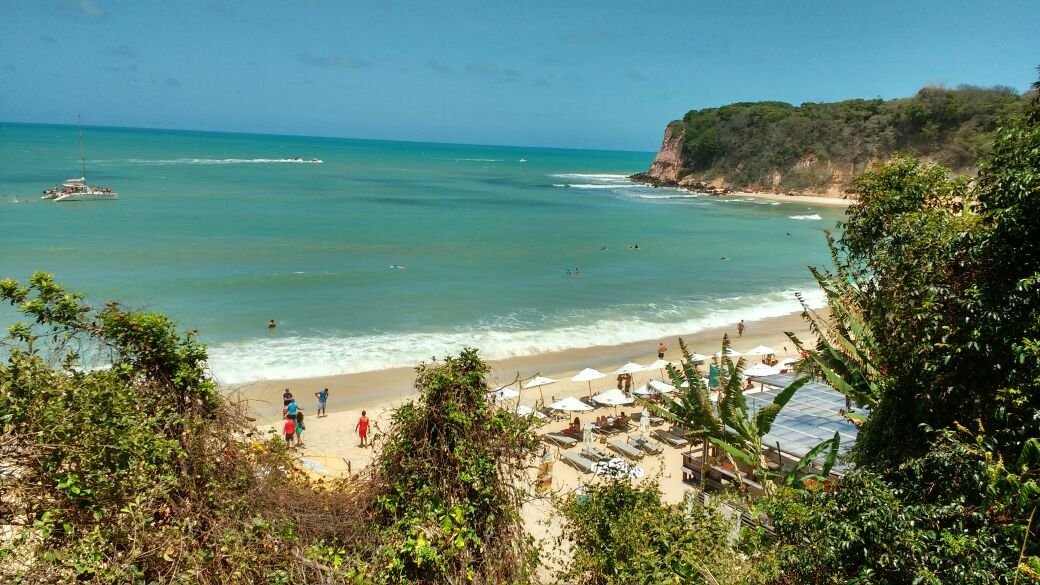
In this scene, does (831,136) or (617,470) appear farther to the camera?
(831,136)

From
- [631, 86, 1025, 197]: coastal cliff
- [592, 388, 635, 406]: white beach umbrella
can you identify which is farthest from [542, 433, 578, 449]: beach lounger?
[631, 86, 1025, 197]: coastal cliff

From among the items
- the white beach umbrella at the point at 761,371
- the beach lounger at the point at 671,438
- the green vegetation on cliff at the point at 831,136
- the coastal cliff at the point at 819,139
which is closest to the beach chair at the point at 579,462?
the beach lounger at the point at 671,438

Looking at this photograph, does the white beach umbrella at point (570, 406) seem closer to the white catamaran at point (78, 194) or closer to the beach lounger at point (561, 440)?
the beach lounger at point (561, 440)

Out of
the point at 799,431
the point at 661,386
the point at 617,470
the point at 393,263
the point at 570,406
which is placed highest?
the point at 617,470

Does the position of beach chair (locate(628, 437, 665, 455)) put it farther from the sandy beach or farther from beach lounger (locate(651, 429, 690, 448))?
beach lounger (locate(651, 429, 690, 448))

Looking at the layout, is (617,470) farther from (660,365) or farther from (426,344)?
(426,344)

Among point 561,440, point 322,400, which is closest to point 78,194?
point 322,400

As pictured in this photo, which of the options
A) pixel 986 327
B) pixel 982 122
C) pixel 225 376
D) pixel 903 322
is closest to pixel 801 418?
pixel 903 322
